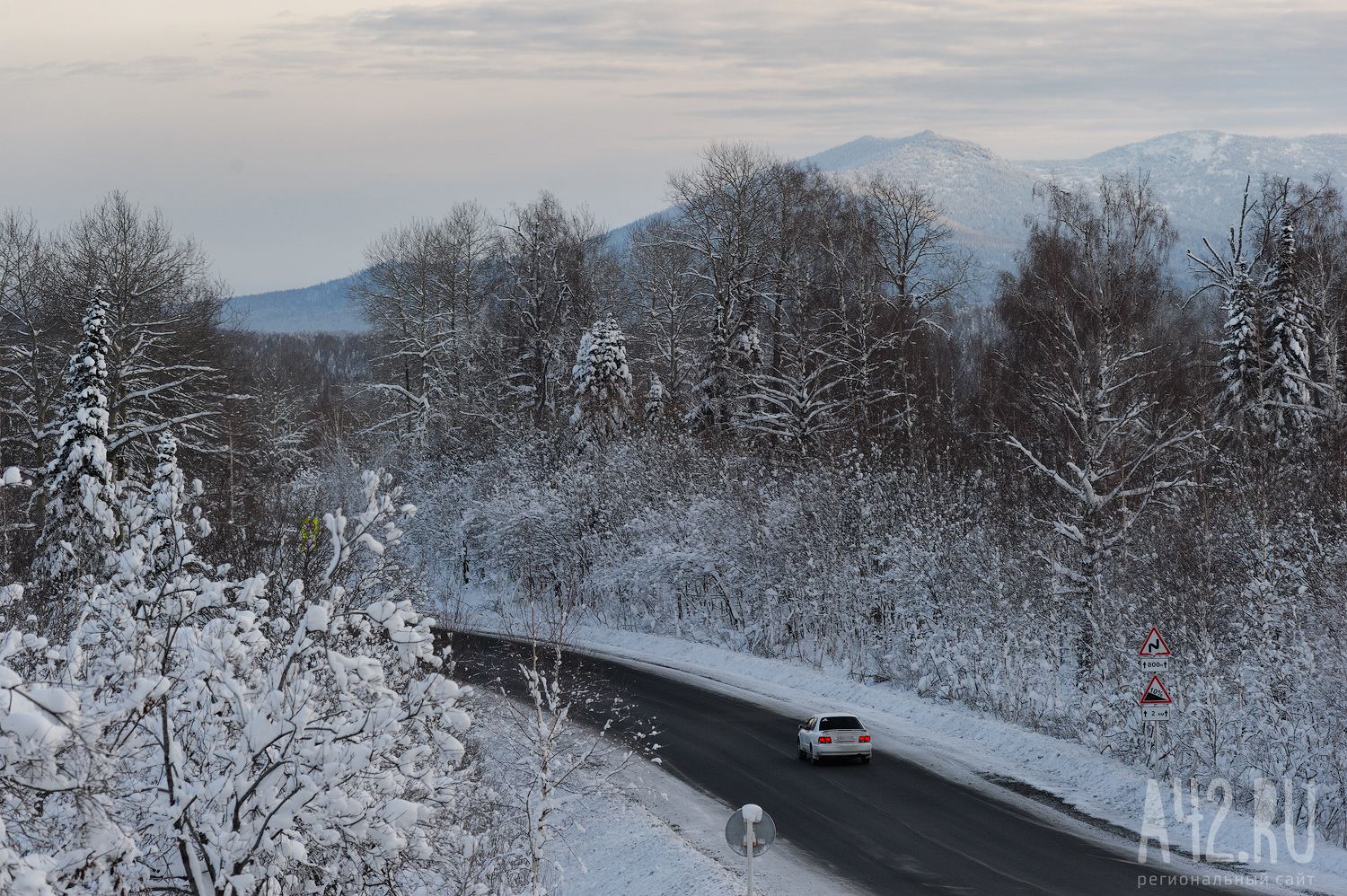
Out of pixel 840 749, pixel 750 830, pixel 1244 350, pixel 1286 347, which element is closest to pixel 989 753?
pixel 840 749

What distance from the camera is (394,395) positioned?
64188mm

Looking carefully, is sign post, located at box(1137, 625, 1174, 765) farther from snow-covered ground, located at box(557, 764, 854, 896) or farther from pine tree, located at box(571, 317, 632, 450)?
pine tree, located at box(571, 317, 632, 450)

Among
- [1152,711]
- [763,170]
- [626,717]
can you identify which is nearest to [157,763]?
[1152,711]

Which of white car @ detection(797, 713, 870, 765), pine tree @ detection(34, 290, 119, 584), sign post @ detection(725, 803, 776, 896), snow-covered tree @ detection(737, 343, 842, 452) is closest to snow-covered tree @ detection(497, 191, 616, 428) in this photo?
snow-covered tree @ detection(737, 343, 842, 452)

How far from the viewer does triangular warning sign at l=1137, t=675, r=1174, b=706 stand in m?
18.8

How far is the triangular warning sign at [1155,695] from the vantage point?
1877 cm

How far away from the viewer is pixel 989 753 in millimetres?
23031

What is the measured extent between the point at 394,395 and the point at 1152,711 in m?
51.4

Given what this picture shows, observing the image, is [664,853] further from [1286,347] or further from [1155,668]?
[1286,347]

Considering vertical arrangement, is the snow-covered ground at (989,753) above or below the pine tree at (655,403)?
below

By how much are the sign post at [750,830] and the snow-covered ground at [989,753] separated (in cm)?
456

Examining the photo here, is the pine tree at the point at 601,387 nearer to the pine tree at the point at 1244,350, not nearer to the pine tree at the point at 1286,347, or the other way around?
the pine tree at the point at 1244,350

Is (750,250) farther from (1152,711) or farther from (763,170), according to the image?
(1152,711)

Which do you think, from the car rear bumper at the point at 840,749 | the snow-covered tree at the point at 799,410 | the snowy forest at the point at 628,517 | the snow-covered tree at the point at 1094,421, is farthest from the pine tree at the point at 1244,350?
the car rear bumper at the point at 840,749
